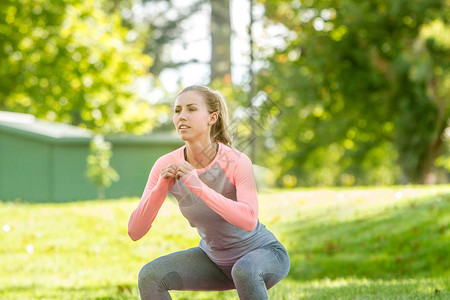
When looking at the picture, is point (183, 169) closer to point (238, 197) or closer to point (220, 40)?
point (238, 197)

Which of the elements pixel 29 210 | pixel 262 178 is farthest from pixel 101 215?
pixel 262 178

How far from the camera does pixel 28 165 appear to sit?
20.4 m

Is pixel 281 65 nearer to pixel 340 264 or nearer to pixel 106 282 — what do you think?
pixel 340 264

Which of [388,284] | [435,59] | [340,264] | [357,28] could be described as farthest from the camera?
[357,28]

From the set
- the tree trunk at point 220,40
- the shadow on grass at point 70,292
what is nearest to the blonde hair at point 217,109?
the shadow on grass at point 70,292

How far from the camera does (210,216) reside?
3326 millimetres

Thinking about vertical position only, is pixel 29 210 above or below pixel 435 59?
below

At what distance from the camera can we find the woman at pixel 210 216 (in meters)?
3.16

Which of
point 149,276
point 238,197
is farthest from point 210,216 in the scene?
point 149,276

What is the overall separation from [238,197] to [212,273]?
593 millimetres

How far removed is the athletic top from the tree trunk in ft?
72.2

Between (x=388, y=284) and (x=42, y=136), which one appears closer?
(x=388, y=284)

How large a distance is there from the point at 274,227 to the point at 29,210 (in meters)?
5.71

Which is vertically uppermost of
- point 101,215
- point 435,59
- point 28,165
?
point 435,59
